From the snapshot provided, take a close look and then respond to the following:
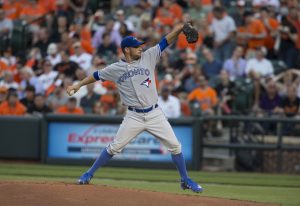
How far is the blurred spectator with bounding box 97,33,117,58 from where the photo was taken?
18.0 m

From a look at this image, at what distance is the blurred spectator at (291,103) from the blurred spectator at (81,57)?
474 cm

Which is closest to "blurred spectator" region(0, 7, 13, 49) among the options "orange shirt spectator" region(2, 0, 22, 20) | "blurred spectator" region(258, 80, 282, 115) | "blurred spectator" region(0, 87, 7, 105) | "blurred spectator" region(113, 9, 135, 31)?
"orange shirt spectator" region(2, 0, 22, 20)

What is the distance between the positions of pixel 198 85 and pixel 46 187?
7.59 m

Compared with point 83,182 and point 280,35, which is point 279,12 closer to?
point 280,35

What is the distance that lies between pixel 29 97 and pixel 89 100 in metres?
1.40

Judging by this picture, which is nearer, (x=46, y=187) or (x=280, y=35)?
(x=46, y=187)

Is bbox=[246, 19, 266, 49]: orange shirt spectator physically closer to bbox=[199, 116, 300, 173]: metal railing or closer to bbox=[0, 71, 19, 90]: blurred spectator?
bbox=[199, 116, 300, 173]: metal railing

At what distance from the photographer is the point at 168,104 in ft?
51.3

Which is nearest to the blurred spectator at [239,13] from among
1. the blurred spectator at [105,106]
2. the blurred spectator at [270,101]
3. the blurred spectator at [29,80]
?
the blurred spectator at [270,101]

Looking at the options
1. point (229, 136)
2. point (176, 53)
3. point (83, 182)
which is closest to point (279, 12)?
point (176, 53)

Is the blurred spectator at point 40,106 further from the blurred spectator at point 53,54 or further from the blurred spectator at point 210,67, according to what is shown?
the blurred spectator at point 210,67

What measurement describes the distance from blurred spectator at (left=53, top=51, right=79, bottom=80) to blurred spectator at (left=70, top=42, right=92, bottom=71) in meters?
0.19

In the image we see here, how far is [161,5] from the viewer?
1895 centimetres

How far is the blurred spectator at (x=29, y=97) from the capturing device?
16875 mm
